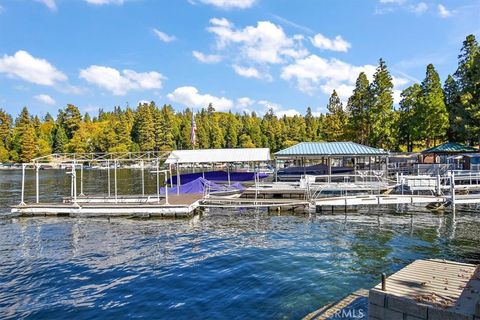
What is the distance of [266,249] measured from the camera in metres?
17.8

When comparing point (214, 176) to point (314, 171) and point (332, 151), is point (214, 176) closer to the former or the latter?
point (314, 171)

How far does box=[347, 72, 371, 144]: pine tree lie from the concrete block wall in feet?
168

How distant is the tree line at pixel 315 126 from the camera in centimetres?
5034

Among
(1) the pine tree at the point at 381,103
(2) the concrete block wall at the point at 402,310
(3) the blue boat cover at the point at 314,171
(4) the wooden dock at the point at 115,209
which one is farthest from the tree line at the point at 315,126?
(2) the concrete block wall at the point at 402,310

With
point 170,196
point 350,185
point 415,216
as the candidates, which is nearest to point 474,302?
point 415,216

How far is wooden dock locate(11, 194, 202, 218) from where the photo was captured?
26.4 meters

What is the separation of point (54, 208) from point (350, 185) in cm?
2341

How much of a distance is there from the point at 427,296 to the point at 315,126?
11856 centimetres

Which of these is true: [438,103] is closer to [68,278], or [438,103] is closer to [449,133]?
[449,133]

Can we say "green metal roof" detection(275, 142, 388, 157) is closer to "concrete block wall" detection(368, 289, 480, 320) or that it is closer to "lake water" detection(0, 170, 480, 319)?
"lake water" detection(0, 170, 480, 319)

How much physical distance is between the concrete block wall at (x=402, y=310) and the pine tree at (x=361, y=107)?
5129 cm

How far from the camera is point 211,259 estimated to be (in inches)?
643

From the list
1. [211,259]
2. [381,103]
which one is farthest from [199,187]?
[381,103]

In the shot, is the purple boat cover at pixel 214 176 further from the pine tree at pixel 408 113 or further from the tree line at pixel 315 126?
the pine tree at pixel 408 113
